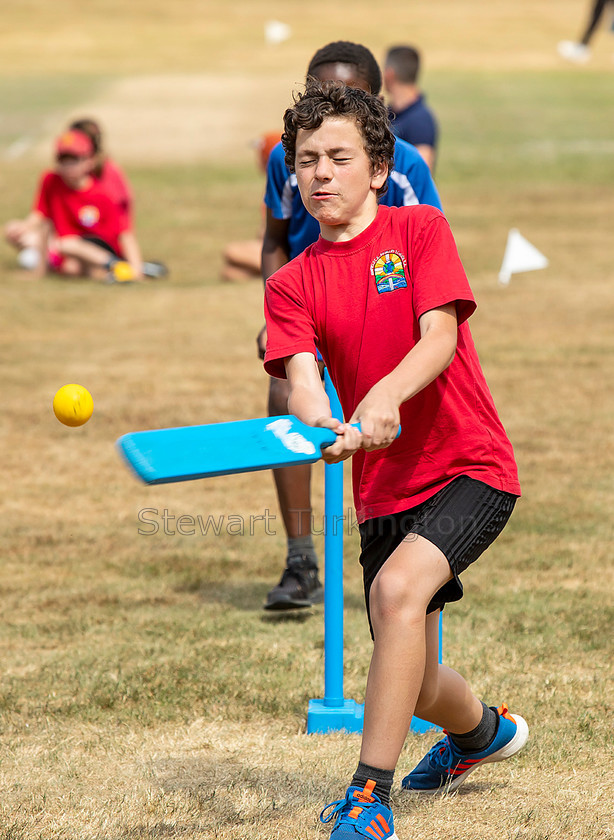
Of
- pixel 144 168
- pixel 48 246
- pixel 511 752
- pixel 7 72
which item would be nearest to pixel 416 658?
pixel 511 752

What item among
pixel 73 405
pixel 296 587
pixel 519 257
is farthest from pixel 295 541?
pixel 519 257

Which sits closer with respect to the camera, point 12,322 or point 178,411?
point 178,411

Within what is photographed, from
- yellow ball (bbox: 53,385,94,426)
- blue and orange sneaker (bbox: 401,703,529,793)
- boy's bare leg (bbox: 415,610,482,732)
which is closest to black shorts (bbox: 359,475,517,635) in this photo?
boy's bare leg (bbox: 415,610,482,732)

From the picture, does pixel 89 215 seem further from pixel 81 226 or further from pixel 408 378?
pixel 408 378

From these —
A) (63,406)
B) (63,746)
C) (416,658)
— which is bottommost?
(63,746)

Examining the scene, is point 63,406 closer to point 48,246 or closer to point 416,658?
point 416,658

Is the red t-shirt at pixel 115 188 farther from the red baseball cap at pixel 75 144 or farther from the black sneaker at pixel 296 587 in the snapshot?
the black sneaker at pixel 296 587

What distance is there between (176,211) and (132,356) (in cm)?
810

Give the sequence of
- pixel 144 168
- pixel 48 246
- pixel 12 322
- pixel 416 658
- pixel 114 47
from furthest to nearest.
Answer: pixel 114 47, pixel 144 168, pixel 48 246, pixel 12 322, pixel 416 658

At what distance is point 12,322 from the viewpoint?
10.9 metres

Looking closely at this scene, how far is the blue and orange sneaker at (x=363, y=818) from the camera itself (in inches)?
107

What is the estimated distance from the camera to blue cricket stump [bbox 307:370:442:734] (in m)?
3.73

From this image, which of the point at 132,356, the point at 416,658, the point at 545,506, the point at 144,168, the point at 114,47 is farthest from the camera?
the point at 114,47

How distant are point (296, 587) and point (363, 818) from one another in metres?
2.14
